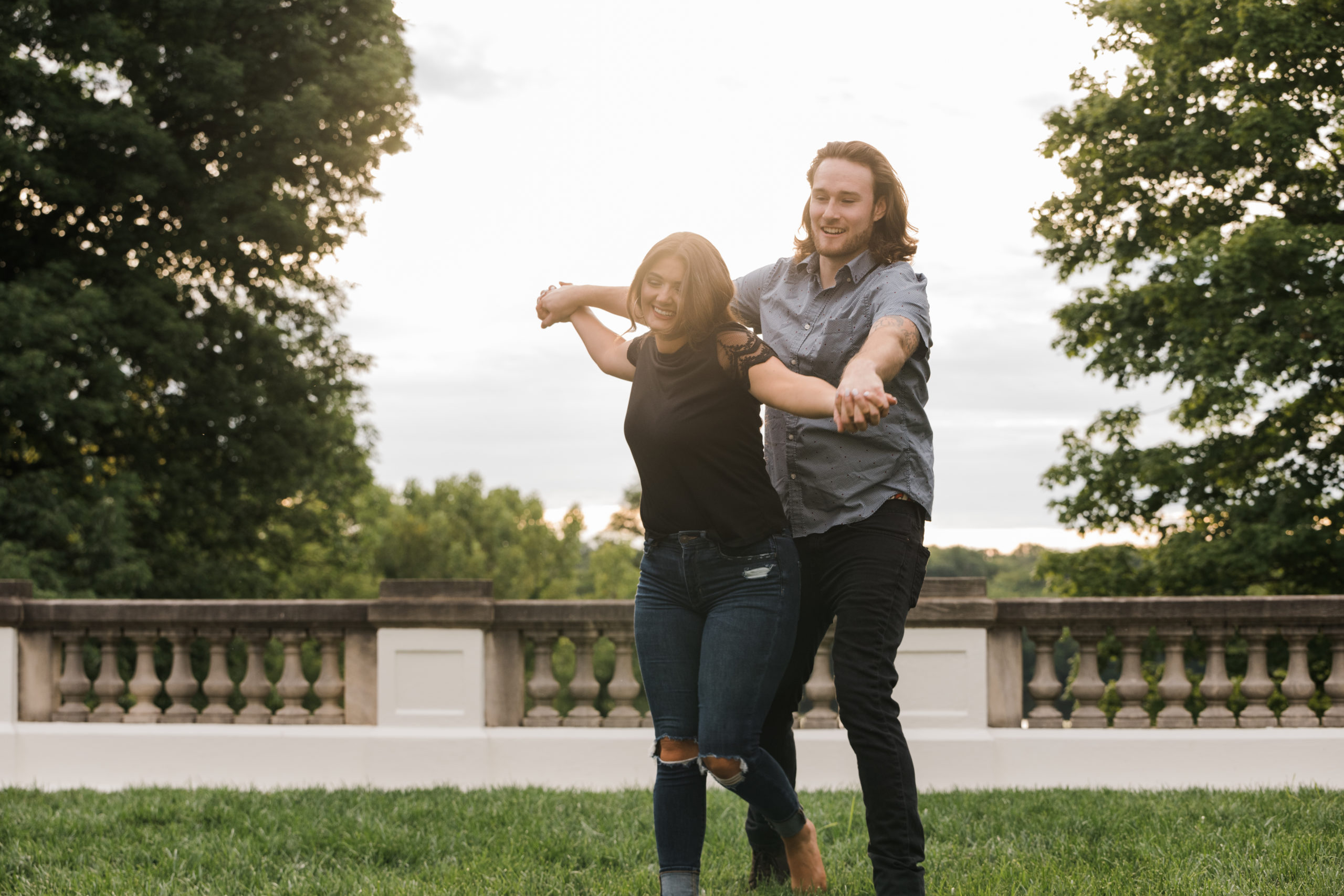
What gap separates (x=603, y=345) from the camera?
3451mm

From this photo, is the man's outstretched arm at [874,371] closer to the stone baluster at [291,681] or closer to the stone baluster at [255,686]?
the stone baluster at [291,681]

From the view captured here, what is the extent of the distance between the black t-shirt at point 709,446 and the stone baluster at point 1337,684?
4547 millimetres

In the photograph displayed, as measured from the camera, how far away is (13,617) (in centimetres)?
676

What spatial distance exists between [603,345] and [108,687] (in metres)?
4.83

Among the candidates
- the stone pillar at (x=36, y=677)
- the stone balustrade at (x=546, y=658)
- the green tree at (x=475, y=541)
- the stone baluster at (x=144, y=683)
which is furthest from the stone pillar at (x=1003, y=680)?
the green tree at (x=475, y=541)

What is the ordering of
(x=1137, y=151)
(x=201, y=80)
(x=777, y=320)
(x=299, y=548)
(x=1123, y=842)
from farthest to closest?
(x=299, y=548), (x=1137, y=151), (x=201, y=80), (x=1123, y=842), (x=777, y=320)

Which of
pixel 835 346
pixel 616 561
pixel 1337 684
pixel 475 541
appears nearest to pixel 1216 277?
pixel 1337 684

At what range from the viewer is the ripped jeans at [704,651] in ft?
9.55

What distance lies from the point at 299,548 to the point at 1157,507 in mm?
13551

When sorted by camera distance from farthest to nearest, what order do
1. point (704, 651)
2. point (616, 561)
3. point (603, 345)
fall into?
point (616, 561) < point (603, 345) < point (704, 651)

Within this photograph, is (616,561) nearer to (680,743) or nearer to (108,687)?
(108,687)

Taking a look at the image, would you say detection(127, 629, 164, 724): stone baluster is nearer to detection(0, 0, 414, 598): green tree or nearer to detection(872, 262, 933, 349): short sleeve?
detection(872, 262, 933, 349): short sleeve

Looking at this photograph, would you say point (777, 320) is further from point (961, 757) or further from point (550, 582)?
point (550, 582)

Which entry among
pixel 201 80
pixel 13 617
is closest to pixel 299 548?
pixel 201 80
